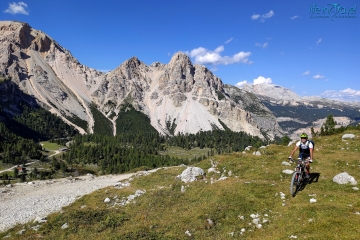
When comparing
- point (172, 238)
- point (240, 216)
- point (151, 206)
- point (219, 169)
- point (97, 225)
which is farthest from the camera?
point (219, 169)

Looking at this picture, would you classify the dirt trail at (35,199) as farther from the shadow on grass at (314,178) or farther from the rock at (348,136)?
the rock at (348,136)

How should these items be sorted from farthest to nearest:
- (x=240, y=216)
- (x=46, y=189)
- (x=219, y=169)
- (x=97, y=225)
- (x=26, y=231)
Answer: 1. (x=46, y=189)
2. (x=219, y=169)
3. (x=26, y=231)
4. (x=97, y=225)
5. (x=240, y=216)

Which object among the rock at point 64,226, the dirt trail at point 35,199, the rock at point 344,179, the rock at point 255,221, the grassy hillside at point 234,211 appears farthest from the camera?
the dirt trail at point 35,199

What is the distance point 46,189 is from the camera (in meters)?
49.1

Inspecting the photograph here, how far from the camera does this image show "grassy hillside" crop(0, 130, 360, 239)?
18.7 meters

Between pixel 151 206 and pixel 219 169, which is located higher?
pixel 219 169

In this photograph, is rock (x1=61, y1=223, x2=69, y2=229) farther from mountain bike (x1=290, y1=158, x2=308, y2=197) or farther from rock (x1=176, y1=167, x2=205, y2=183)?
mountain bike (x1=290, y1=158, x2=308, y2=197)

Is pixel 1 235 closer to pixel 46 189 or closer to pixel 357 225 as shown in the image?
pixel 46 189

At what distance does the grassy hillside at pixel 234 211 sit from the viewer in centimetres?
1866

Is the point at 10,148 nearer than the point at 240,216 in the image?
No

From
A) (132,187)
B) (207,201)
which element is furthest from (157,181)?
(207,201)

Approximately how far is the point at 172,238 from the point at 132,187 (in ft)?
72.5

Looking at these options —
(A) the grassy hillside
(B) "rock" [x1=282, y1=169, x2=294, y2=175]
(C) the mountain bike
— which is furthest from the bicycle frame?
(B) "rock" [x1=282, y1=169, x2=294, y2=175]

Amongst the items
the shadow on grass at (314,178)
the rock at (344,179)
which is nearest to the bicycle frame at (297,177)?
the shadow on grass at (314,178)
